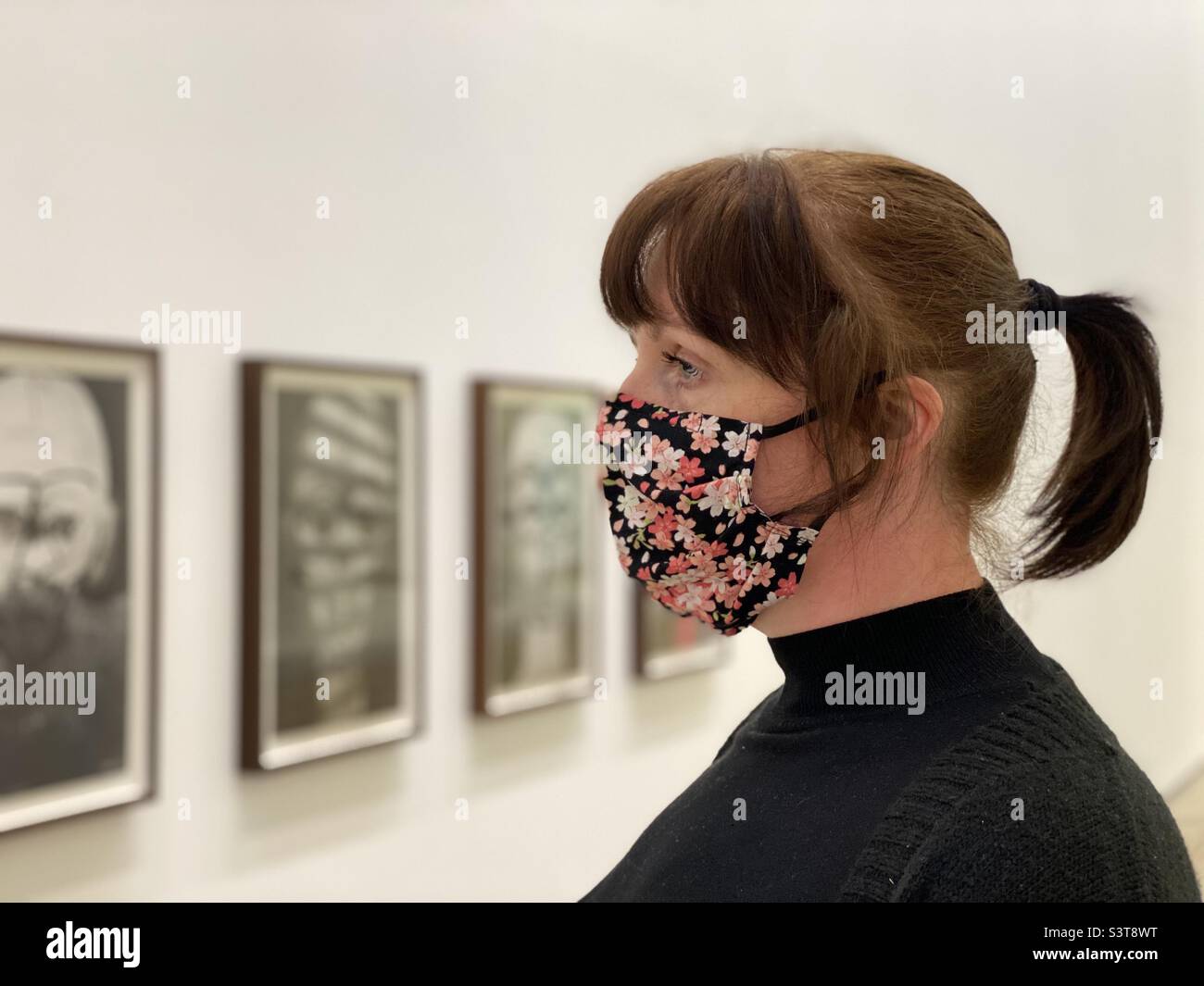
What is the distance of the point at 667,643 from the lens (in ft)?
11.1

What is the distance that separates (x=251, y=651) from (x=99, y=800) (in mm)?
377

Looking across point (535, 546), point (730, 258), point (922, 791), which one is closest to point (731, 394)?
point (730, 258)

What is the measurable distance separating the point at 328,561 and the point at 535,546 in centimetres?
63

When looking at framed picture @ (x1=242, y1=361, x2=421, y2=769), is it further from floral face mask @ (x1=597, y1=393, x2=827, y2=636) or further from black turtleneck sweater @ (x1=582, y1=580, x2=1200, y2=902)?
black turtleneck sweater @ (x1=582, y1=580, x2=1200, y2=902)

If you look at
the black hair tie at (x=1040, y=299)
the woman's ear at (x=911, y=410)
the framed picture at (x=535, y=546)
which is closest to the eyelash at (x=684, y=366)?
the woman's ear at (x=911, y=410)

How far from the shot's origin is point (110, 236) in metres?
2.07

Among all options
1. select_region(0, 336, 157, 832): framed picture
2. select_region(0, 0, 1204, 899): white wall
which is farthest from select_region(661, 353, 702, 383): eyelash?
select_region(0, 336, 157, 832): framed picture

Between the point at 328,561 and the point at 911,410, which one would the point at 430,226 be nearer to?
the point at 328,561

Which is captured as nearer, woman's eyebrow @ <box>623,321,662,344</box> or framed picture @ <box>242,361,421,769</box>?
woman's eyebrow @ <box>623,321,662,344</box>

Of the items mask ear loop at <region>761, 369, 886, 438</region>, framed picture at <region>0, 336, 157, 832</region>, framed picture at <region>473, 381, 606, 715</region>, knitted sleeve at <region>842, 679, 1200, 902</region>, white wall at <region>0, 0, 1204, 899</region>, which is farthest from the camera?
framed picture at <region>473, 381, 606, 715</region>

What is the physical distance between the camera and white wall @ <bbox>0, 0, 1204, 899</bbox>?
2074 mm

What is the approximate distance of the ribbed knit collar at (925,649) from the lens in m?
1.07

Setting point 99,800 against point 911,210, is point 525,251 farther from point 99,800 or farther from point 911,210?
point 911,210

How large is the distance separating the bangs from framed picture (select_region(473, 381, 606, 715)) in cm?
163
